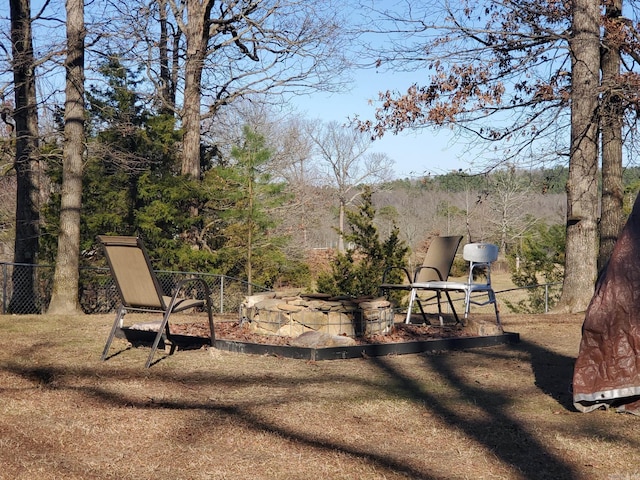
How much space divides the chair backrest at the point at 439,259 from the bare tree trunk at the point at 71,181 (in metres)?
5.18

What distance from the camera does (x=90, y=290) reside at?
1310cm

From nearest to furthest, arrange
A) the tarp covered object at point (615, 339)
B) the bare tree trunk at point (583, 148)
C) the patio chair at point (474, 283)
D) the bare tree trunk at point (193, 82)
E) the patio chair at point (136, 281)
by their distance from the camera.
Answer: the tarp covered object at point (615, 339)
the patio chair at point (136, 281)
the patio chair at point (474, 283)
the bare tree trunk at point (583, 148)
the bare tree trunk at point (193, 82)

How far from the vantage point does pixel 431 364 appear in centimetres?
558

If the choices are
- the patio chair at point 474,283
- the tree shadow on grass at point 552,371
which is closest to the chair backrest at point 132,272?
the patio chair at point 474,283

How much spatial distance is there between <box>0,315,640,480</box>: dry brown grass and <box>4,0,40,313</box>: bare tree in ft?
22.3

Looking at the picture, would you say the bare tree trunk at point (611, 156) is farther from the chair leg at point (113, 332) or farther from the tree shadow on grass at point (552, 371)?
the chair leg at point (113, 332)

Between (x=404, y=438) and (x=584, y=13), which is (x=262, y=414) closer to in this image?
(x=404, y=438)

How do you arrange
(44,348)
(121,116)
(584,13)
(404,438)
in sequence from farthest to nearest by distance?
(121,116), (584,13), (44,348), (404,438)

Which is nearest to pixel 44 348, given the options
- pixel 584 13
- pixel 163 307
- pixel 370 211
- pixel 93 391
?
pixel 163 307

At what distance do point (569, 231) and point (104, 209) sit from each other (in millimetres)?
8742

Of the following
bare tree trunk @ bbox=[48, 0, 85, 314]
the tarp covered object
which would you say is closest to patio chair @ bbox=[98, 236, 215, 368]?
the tarp covered object

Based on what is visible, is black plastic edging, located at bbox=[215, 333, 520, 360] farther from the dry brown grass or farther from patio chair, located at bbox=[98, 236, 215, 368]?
patio chair, located at bbox=[98, 236, 215, 368]

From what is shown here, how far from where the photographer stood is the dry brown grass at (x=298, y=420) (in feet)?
10.0

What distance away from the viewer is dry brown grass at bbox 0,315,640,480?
3049 mm
